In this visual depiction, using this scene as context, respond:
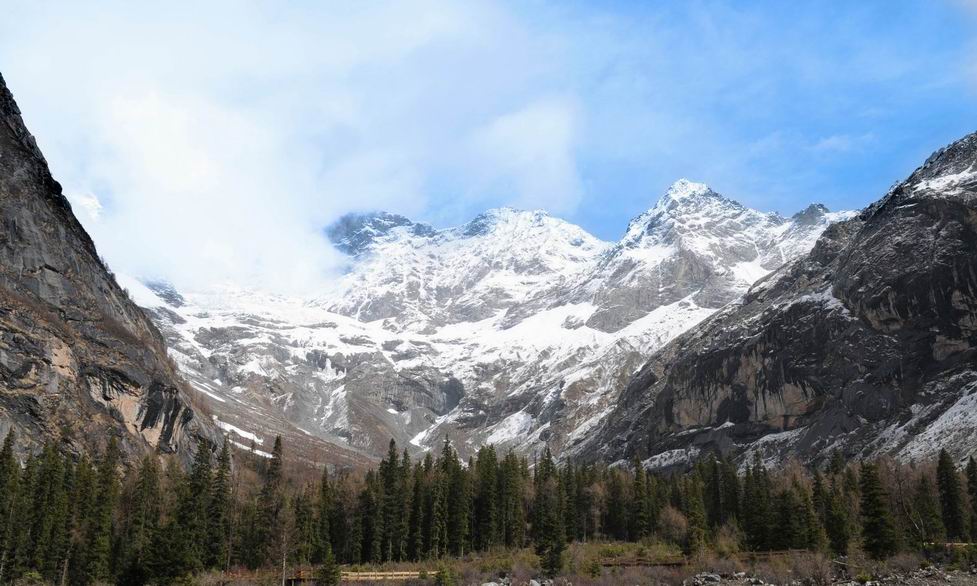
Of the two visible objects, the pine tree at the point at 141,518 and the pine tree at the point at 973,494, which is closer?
the pine tree at the point at 141,518

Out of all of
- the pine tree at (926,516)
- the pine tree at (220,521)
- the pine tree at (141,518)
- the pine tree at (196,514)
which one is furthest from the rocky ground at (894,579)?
the pine tree at (220,521)

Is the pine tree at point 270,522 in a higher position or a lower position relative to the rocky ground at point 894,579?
higher

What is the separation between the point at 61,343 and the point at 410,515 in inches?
2338

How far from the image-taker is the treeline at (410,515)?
263ft

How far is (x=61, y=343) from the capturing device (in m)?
125

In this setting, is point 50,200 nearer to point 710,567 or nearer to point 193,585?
point 193,585

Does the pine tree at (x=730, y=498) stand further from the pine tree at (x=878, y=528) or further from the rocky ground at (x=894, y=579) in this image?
the rocky ground at (x=894, y=579)

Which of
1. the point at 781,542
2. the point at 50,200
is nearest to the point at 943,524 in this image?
the point at 781,542

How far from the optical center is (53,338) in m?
123

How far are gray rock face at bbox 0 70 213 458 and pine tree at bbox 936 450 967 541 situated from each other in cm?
11399


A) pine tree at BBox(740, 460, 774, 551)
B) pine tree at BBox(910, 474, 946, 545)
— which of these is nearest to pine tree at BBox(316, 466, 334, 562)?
pine tree at BBox(740, 460, 774, 551)

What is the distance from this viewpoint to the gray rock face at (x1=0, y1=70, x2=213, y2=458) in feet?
375

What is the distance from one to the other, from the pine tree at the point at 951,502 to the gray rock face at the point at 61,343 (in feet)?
374

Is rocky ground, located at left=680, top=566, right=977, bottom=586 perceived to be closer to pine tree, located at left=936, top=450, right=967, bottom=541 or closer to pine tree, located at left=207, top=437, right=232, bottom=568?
pine tree, located at left=936, top=450, right=967, bottom=541
